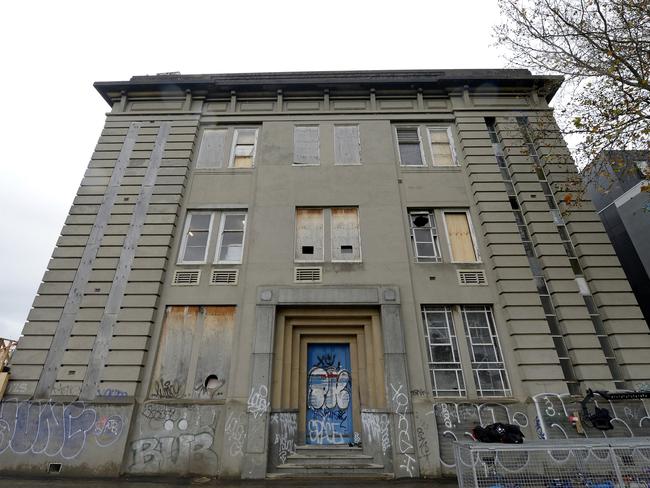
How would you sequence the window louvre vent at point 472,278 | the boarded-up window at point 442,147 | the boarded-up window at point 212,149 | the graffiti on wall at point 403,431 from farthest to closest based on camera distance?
1. the boarded-up window at point 212,149
2. the boarded-up window at point 442,147
3. the window louvre vent at point 472,278
4. the graffiti on wall at point 403,431

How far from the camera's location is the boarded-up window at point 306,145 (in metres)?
12.8

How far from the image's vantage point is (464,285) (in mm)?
10336

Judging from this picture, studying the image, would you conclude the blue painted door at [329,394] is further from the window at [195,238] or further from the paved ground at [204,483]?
the window at [195,238]

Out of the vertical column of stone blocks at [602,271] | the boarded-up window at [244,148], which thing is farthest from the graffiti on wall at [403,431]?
the boarded-up window at [244,148]

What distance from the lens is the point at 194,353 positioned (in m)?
9.70

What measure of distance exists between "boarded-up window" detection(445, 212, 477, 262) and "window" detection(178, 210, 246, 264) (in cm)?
666

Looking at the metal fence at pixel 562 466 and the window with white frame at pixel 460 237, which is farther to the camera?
the window with white frame at pixel 460 237

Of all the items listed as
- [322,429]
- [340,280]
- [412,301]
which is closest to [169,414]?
[322,429]

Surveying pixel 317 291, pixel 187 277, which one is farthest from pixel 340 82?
pixel 187 277

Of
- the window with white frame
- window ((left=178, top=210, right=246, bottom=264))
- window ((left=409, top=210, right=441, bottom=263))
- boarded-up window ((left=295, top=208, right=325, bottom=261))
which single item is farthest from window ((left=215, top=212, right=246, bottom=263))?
the window with white frame

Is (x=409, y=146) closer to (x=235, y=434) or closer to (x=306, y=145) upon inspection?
(x=306, y=145)

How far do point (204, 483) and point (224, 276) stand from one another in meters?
5.13

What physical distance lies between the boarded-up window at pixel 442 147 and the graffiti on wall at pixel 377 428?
8.57 m

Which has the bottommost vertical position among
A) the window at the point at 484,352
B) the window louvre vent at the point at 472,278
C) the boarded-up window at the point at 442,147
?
the window at the point at 484,352
